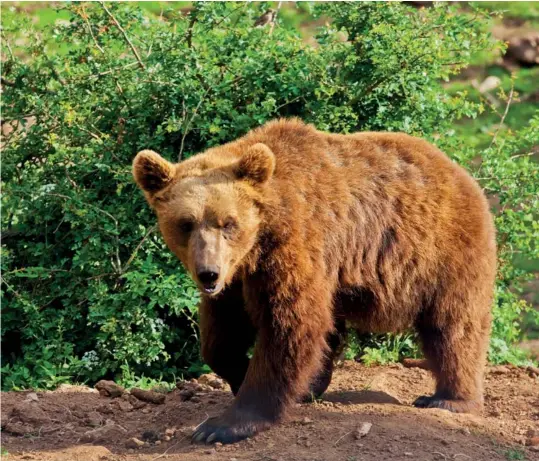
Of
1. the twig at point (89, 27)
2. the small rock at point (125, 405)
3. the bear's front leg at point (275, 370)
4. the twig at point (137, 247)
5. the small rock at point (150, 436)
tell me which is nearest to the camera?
the bear's front leg at point (275, 370)

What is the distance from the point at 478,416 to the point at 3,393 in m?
3.37

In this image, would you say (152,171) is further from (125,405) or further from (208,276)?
(125,405)

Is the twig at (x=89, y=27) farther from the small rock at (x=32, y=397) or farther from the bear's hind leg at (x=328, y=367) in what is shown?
the bear's hind leg at (x=328, y=367)

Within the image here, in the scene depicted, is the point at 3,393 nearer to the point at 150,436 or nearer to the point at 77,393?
the point at 77,393

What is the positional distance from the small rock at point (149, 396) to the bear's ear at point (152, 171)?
1635 mm

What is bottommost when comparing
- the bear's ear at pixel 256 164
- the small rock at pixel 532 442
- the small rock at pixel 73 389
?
the small rock at pixel 73 389

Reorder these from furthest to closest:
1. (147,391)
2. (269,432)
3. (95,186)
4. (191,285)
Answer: (95,186), (191,285), (147,391), (269,432)

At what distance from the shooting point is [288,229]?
5.73 meters

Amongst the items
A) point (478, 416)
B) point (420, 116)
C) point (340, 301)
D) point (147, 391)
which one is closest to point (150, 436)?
point (147, 391)

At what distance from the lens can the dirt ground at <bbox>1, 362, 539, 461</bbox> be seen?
5.40 meters

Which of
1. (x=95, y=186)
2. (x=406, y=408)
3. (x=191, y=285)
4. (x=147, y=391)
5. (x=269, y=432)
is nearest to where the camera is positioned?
(x=269, y=432)

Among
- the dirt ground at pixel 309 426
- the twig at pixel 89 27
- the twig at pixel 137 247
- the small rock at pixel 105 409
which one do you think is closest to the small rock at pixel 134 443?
the dirt ground at pixel 309 426

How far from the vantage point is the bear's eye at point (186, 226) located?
5.54 m

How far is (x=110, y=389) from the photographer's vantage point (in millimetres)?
6883
